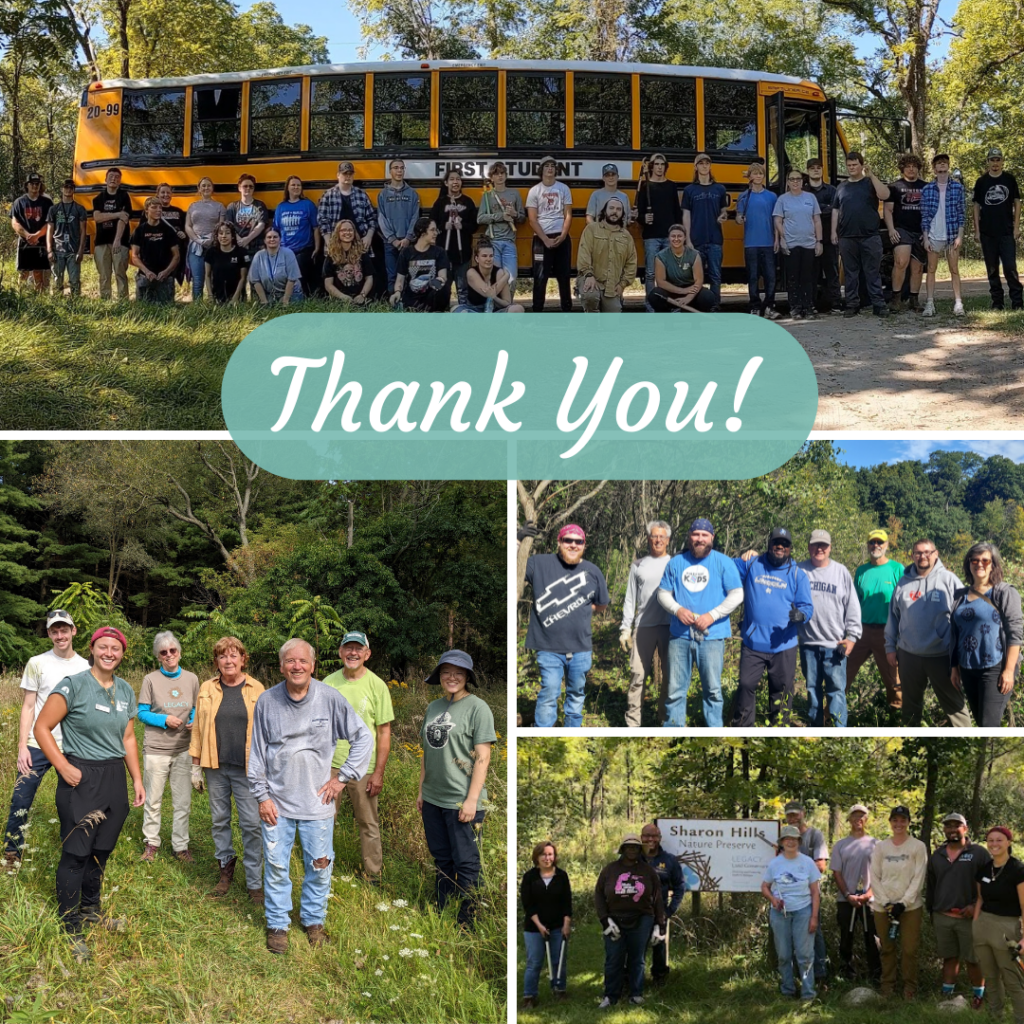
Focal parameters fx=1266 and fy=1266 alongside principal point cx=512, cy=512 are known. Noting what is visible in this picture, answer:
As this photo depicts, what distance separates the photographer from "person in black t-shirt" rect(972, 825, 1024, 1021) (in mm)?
6742

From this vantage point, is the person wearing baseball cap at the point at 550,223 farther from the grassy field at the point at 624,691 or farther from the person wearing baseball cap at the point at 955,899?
the person wearing baseball cap at the point at 955,899

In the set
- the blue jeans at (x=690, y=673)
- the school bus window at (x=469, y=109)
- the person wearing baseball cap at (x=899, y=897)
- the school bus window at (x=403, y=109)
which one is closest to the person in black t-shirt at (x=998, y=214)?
the school bus window at (x=469, y=109)

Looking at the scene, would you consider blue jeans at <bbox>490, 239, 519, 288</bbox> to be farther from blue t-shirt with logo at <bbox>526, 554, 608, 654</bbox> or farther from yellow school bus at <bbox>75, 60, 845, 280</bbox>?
blue t-shirt with logo at <bbox>526, 554, 608, 654</bbox>

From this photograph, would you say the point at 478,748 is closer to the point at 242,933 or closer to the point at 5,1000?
the point at 242,933

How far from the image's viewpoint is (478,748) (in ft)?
20.7

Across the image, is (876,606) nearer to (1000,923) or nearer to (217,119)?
(1000,923)

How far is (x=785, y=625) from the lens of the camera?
6.93 m

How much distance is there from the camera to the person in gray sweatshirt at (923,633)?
275 inches

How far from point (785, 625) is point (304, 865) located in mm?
2841

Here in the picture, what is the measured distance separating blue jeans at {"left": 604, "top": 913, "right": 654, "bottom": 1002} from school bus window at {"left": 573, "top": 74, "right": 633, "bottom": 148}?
989cm

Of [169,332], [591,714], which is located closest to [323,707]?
[591,714]

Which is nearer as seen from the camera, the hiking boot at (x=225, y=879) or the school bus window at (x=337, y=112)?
the hiking boot at (x=225, y=879)

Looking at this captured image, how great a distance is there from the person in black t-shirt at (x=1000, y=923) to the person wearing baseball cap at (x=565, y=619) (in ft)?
7.94

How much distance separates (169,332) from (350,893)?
18.3 ft
